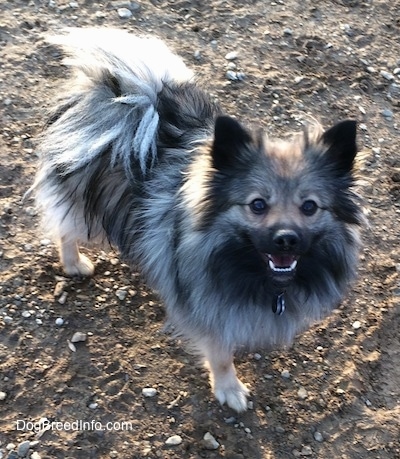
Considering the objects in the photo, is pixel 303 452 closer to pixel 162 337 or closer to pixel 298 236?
pixel 162 337

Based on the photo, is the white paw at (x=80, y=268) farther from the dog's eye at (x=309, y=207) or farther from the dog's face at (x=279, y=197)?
the dog's eye at (x=309, y=207)

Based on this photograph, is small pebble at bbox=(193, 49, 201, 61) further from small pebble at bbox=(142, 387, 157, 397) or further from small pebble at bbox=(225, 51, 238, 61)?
small pebble at bbox=(142, 387, 157, 397)

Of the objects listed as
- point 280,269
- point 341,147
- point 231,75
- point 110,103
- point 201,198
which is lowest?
point 231,75

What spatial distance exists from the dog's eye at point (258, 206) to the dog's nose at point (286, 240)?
0.14 metres

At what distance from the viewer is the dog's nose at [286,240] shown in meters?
2.38

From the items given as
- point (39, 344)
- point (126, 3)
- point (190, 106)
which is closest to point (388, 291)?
point (190, 106)

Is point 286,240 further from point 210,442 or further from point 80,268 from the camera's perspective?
point 80,268

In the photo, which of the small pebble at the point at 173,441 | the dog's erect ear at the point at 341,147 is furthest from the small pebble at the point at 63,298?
the dog's erect ear at the point at 341,147

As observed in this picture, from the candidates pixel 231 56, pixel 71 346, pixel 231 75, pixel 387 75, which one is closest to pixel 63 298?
pixel 71 346

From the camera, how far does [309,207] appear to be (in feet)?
8.30

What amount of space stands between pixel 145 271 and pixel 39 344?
0.77 m

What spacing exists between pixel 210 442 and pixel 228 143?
1486 mm

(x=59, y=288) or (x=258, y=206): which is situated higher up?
(x=258, y=206)

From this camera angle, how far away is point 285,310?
285 cm
